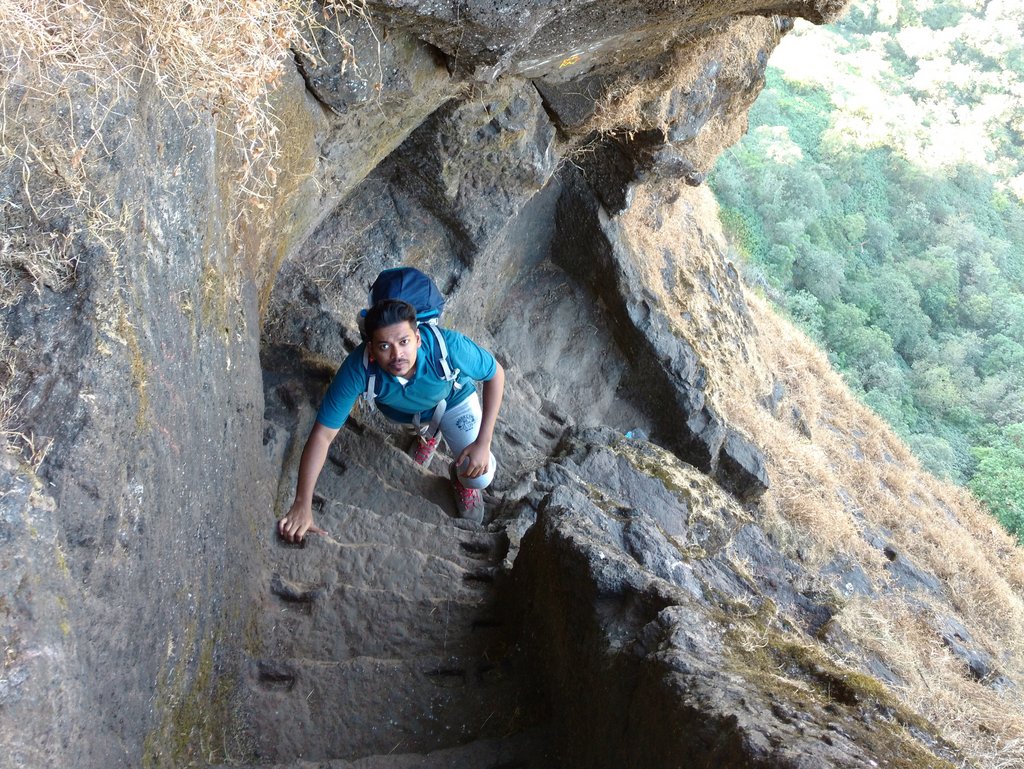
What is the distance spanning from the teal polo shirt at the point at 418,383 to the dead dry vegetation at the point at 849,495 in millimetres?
3335

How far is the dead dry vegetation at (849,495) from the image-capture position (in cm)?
751

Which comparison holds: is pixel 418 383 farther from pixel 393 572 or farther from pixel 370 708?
pixel 370 708

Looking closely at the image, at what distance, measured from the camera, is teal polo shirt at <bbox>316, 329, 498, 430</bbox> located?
4211 millimetres

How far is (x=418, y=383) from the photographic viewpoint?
15.4ft

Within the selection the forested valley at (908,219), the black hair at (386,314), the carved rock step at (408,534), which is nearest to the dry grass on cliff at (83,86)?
the black hair at (386,314)

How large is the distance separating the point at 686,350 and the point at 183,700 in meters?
7.13

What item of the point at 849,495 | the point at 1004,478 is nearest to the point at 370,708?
the point at 849,495

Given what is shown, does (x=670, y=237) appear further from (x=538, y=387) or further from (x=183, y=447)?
(x=183, y=447)

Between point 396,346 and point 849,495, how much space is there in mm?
→ 9834

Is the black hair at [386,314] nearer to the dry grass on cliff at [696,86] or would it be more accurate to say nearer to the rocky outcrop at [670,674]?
the rocky outcrop at [670,674]

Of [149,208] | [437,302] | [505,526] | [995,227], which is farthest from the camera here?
[995,227]

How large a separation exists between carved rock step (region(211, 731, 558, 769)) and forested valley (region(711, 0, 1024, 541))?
1780 cm

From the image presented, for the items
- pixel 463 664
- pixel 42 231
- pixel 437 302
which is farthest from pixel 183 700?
pixel 437 302

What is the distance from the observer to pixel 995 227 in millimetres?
37219
